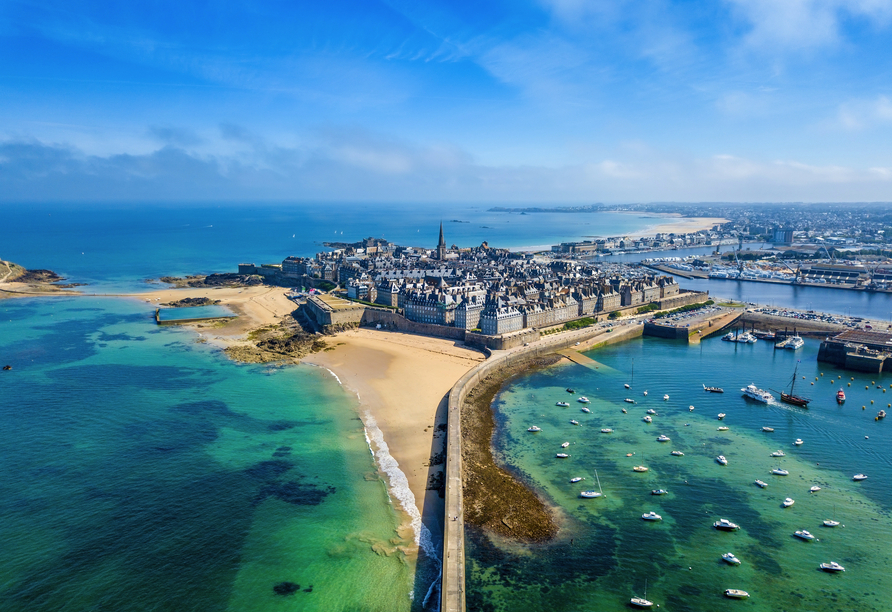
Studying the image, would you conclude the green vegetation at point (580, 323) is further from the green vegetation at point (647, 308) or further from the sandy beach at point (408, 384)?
the sandy beach at point (408, 384)

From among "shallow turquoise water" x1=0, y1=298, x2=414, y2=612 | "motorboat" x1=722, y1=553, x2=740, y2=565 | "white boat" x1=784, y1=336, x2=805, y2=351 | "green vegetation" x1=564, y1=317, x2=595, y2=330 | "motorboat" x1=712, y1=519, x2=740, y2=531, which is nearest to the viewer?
"shallow turquoise water" x1=0, y1=298, x2=414, y2=612

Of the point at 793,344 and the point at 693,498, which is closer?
the point at 693,498

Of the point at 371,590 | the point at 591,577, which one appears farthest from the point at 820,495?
the point at 371,590

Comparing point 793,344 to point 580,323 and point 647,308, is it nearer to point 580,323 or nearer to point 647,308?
point 647,308

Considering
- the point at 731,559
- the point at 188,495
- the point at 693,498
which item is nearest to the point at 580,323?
the point at 693,498

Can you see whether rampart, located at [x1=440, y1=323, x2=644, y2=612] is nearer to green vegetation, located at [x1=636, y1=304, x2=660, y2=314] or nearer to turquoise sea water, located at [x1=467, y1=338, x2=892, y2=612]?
turquoise sea water, located at [x1=467, y1=338, x2=892, y2=612]

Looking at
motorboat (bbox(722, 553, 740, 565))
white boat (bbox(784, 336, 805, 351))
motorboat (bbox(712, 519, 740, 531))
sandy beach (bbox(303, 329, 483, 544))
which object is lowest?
motorboat (bbox(722, 553, 740, 565))

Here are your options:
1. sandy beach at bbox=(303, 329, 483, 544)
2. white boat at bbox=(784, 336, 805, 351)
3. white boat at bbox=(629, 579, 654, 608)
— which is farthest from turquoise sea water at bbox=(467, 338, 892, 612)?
white boat at bbox=(784, 336, 805, 351)
